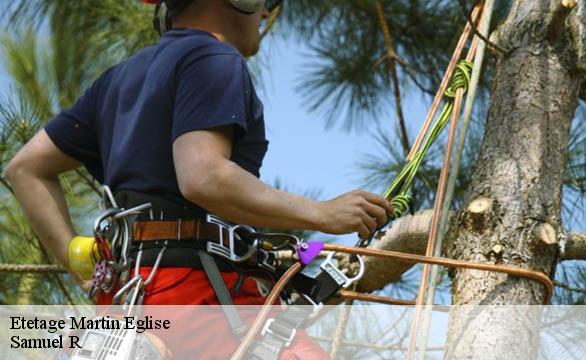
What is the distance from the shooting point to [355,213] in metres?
1.92

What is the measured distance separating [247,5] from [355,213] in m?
0.45

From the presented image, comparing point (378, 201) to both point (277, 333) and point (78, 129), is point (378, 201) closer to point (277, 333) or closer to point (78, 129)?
point (277, 333)

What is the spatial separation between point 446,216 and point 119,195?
63 cm

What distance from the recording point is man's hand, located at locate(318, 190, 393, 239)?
189 centimetres

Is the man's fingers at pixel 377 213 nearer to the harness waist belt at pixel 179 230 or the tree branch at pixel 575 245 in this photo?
the harness waist belt at pixel 179 230

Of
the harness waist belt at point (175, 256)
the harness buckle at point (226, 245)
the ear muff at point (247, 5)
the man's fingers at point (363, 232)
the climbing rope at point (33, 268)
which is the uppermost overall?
the ear muff at point (247, 5)

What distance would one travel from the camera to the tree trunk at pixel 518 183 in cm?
207

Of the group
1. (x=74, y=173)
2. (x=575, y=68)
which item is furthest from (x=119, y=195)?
(x=74, y=173)

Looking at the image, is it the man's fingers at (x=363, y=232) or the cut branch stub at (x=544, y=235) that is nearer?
the man's fingers at (x=363, y=232)

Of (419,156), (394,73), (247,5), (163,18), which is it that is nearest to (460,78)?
(419,156)

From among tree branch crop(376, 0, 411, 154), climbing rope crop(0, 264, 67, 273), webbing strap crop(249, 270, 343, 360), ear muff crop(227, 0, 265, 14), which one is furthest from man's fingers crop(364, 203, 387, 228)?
tree branch crop(376, 0, 411, 154)

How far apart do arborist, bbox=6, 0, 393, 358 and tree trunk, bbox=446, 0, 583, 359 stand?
262 mm

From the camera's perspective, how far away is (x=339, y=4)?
4.25 meters

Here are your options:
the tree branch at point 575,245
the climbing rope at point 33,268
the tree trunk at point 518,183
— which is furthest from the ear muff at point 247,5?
the climbing rope at point 33,268
